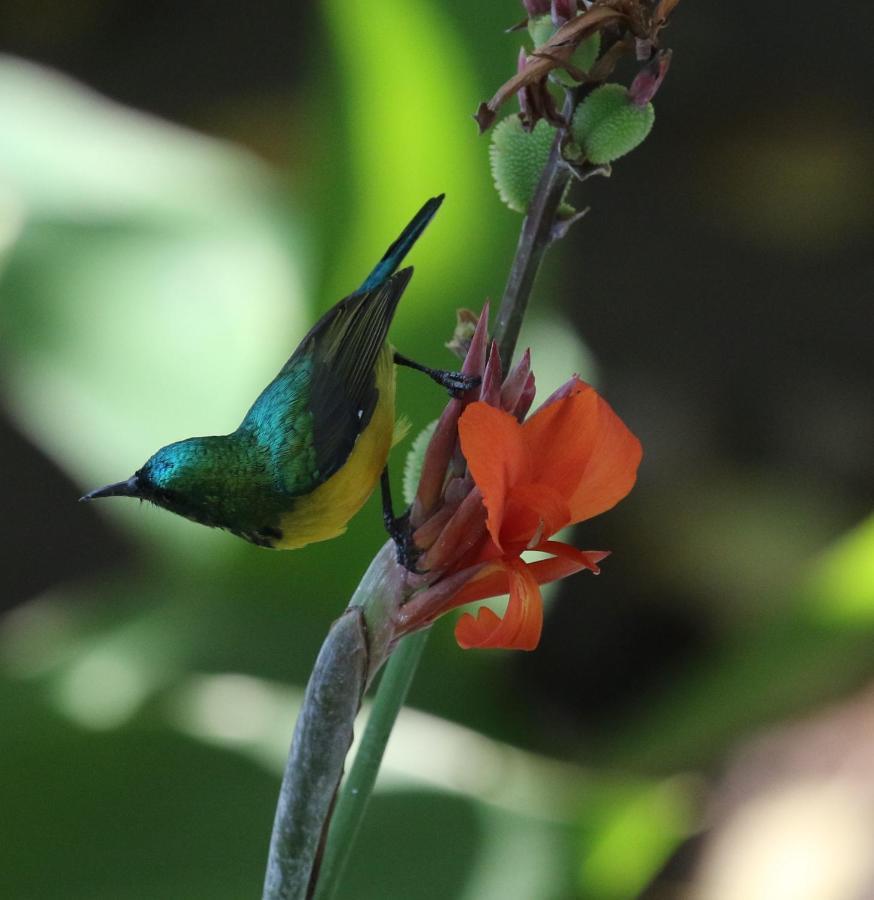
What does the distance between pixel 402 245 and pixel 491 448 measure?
11.1 inches

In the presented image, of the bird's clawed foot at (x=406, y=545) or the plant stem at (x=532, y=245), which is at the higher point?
the plant stem at (x=532, y=245)

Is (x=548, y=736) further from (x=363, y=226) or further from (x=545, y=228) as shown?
(x=545, y=228)

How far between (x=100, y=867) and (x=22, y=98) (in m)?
0.96

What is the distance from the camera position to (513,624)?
0.43 meters

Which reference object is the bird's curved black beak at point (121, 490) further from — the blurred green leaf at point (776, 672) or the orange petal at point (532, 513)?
the blurred green leaf at point (776, 672)

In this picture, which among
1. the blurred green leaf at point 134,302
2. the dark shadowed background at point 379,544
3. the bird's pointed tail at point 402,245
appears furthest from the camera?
the blurred green leaf at point 134,302

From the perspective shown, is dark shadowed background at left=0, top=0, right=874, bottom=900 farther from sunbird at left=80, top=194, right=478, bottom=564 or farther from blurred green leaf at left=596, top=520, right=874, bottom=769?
sunbird at left=80, top=194, right=478, bottom=564

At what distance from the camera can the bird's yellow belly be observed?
0.59 m

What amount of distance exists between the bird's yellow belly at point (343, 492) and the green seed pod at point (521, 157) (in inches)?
7.0

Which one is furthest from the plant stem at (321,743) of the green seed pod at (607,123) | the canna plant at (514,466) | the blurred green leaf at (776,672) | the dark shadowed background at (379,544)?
the blurred green leaf at (776,672)


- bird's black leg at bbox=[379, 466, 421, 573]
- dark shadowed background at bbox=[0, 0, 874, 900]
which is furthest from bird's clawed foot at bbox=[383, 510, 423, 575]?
dark shadowed background at bbox=[0, 0, 874, 900]

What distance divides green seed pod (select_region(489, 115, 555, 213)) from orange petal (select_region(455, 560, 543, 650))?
16 centimetres

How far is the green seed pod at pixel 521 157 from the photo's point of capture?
48cm

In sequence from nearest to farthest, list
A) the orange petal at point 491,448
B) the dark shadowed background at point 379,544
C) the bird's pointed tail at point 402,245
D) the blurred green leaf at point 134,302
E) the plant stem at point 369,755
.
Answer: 1. the orange petal at point 491,448
2. the plant stem at point 369,755
3. the bird's pointed tail at point 402,245
4. the dark shadowed background at point 379,544
5. the blurred green leaf at point 134,302
